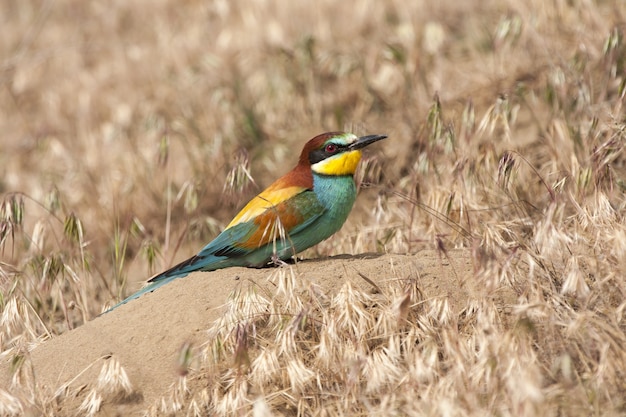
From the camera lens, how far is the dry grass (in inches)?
117

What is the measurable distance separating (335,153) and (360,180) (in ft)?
0.62

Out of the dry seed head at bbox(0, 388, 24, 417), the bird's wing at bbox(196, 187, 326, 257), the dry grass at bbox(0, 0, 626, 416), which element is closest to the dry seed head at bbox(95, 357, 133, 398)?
the dry grass at bbox(0, 0, 626, 416)

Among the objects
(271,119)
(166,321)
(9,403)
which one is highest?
(9,403)

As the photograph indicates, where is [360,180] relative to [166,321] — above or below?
below

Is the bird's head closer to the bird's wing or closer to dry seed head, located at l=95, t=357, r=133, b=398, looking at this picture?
the bird's wing

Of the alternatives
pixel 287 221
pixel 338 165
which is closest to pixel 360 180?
pixel 338 165

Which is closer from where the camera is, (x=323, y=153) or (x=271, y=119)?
(x=323, y=153)

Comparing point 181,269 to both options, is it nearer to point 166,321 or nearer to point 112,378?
point 166,321

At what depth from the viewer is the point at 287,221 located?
4.05 m

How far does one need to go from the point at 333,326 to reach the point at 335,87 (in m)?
3.89

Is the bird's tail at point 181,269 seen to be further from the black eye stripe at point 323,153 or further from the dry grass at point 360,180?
the black eye stripe at point 323,153

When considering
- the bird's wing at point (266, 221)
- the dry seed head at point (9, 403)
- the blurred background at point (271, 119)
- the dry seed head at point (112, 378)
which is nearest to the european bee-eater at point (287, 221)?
the bird's wing at point (266, 221)

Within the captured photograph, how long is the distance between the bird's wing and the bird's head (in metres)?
0.18

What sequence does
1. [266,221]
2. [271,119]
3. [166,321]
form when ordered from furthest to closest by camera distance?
1. [271,119]
2. [266,221]
3. [166,321]
